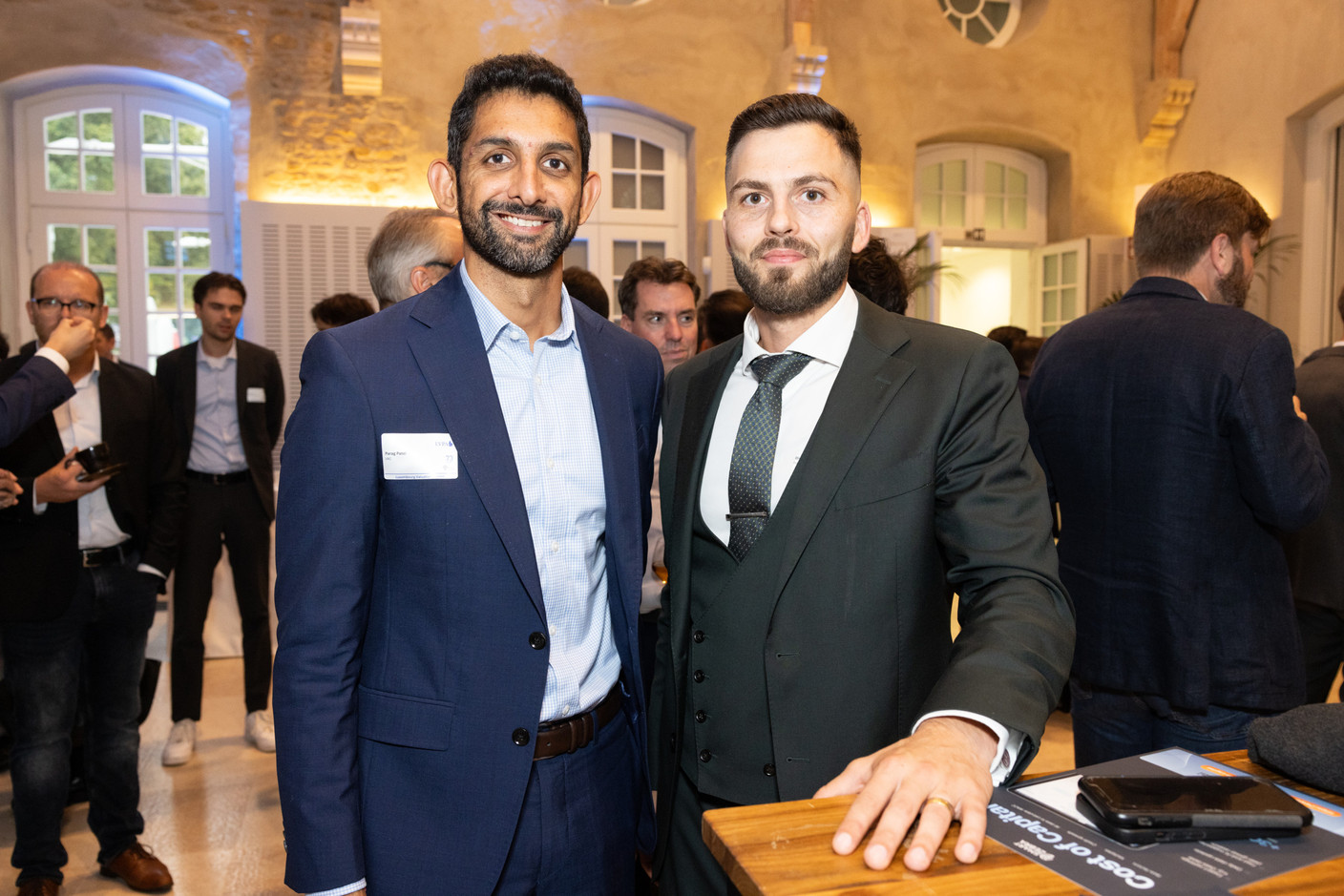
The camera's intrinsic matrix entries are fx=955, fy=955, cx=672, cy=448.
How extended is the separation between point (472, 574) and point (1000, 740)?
769 millimetres

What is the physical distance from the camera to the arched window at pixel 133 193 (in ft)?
23.5

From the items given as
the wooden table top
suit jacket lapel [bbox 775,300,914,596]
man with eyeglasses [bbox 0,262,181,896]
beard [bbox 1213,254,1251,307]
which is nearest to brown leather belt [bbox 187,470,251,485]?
man with eyeglasses [bbox 0,262,181,896]

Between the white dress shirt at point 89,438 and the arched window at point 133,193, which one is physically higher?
the arched window at point 133,193

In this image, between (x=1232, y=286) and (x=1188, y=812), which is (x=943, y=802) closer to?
(x=1188, y=812)

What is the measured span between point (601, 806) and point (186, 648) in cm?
359

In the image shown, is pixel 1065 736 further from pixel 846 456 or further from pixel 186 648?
pixel 186 648

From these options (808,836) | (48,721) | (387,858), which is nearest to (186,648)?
(48,721)

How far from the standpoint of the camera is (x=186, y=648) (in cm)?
442

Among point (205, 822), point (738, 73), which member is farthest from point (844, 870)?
point (738, 73)

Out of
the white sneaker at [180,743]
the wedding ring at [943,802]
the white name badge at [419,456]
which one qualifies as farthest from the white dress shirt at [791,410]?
the white sneaker at [180,743]

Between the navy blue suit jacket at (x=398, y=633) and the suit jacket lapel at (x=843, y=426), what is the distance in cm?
40

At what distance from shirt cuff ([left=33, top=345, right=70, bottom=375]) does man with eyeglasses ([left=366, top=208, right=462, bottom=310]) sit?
1.06 m

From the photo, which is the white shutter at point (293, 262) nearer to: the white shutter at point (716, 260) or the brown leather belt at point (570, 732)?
the white shutter at point (716, 260)

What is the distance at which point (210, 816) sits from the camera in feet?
12.3
